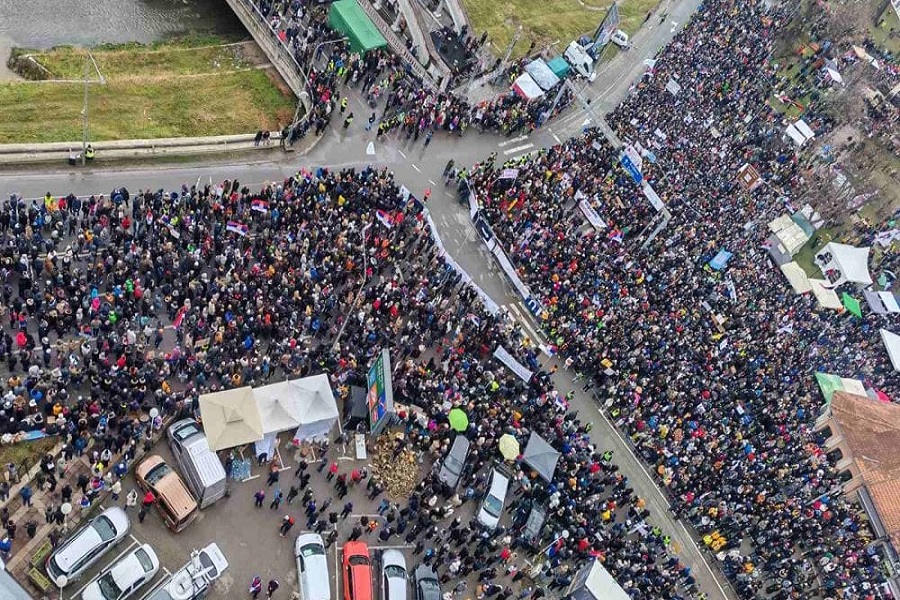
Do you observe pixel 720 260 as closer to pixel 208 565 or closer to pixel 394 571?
pixel 394 571

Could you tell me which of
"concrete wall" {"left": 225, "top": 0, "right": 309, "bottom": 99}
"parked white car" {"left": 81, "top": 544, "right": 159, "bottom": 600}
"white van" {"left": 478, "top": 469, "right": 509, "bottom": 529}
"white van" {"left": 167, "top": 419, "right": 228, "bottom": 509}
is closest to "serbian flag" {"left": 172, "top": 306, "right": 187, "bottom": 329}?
"white van" {"left": 167, "top": 419, "right": 228, "bottom": 509}

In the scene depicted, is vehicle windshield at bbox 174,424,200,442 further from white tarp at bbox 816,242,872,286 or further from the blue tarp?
white tarp at bbox 816,242,872,286

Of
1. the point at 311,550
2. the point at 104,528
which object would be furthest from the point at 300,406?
the point at 104,528

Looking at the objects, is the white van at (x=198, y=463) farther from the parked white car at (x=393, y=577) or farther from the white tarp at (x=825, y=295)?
the white tarp at (x=825, y=295)

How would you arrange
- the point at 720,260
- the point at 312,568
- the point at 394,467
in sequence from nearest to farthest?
the point at 312,568
the point at 394,467
the point at 720,260

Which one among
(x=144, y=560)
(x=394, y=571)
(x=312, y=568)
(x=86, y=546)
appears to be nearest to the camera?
(x=86, y=546)

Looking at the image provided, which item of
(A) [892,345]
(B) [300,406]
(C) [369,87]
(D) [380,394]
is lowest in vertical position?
(B) [300,406]

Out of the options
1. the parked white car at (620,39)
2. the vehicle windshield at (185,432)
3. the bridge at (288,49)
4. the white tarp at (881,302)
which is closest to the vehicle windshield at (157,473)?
the vehicle windshield at (185,432)
